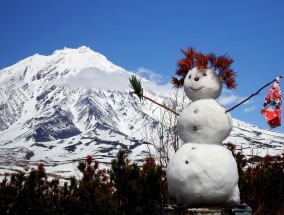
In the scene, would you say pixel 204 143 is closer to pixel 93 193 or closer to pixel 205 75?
pixel 205 75

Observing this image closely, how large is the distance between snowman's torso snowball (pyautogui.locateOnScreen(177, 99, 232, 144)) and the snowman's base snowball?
0.14 m

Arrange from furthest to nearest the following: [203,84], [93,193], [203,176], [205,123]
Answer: [93,193], [203,84], [205,123], [203,176]

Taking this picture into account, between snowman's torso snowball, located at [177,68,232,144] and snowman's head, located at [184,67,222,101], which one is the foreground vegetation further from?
snowman's head, located at [184,67,222,101]

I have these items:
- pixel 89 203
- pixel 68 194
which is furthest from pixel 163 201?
pixel 68 194

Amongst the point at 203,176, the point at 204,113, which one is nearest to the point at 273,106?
the point at 204,113

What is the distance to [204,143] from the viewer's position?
566 cm

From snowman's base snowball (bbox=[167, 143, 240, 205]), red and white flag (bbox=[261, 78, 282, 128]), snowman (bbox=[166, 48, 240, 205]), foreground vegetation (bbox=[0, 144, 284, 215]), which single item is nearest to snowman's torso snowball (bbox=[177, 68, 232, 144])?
snowman (bbox=[166, 48, 240, 205])

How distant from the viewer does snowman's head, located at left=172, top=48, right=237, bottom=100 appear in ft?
19.4

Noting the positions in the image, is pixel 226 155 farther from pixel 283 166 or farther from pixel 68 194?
pixel 283 166

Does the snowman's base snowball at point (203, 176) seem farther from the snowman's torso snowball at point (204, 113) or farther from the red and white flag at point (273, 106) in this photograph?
the red and white flag at point (273, 106)

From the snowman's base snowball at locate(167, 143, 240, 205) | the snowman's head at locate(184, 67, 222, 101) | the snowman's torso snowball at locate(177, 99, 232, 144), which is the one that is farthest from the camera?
the snowman's head at locate(184, 67, 222, 101)

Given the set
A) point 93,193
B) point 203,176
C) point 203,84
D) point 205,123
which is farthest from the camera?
point 93,193

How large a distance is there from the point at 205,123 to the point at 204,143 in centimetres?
28

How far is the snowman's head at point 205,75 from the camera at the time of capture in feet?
19.4
